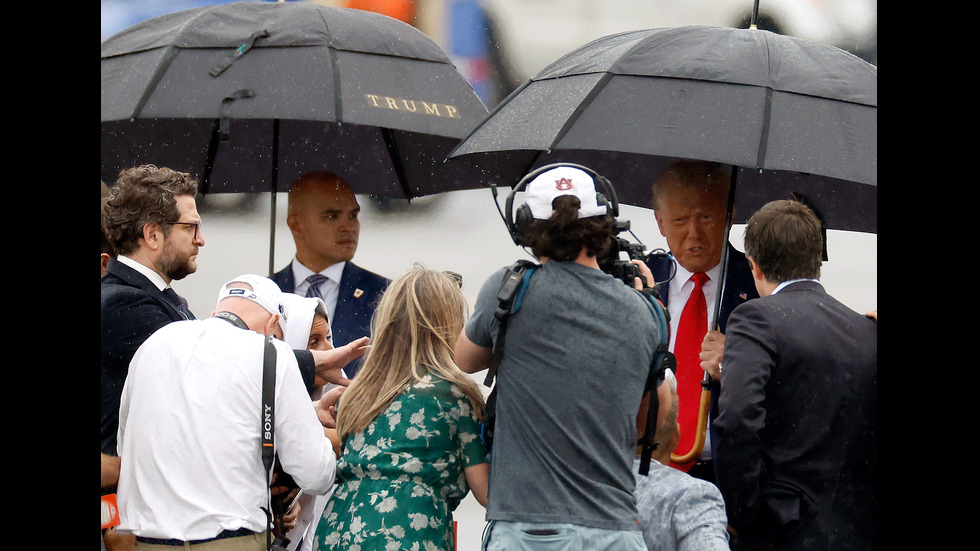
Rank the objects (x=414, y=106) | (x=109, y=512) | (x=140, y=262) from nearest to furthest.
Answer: (x=109, y=512), (x=140, y=262), (x=414, y=106)

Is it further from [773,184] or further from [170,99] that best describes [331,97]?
[773,184]

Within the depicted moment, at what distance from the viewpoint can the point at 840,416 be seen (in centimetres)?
358

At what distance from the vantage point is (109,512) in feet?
11.7

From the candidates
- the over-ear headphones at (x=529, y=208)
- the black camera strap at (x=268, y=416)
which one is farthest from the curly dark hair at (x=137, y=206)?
the over-ear headphones at (x=529, y=208)

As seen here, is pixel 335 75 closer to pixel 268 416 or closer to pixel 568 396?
pixel 268 416

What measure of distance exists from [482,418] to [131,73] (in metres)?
2.29

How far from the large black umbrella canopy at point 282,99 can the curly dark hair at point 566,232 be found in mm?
1579

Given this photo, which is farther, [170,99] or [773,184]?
[773,184]

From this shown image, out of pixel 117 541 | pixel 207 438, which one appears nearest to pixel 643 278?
pixel 207 438

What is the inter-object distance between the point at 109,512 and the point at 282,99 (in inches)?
67.9

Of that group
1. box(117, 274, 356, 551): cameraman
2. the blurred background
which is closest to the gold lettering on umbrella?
box(117, 274, 356, 551): cameraman

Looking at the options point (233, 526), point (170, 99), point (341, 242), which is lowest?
point (233, 526)

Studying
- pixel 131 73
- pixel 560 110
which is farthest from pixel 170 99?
pixel 560 110

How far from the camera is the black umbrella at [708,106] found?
3812 millimetres
